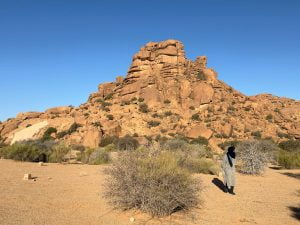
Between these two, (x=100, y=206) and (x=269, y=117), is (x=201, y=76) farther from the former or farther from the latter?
(x=100, y=206)

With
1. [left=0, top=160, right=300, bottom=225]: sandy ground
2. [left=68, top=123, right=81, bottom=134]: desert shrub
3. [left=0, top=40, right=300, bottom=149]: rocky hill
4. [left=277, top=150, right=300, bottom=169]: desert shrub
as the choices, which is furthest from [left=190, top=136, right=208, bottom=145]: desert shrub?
[left=0, top=160, right=300, bottom=225]: sandy ground

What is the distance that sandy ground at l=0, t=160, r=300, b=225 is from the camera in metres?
7.22

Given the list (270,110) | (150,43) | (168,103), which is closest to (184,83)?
(168,103)

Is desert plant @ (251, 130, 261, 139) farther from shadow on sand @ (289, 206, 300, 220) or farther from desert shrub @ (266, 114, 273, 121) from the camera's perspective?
shadow on sand @ (289, 206, 300, 220)

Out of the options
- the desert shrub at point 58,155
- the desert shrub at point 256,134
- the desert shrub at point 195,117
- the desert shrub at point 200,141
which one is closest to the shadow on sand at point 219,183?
the desert shrub at point 58,155

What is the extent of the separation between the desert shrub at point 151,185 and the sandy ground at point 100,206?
249 millimetres

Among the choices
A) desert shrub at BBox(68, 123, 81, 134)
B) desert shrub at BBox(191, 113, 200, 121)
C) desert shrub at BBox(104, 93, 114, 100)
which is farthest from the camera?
desert shrub at BBox(104, 93, 114, 100)

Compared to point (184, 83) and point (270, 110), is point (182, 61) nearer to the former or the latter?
point (184, 83)

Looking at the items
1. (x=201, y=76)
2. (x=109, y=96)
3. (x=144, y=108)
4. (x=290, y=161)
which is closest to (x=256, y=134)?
(x=201, y=76)

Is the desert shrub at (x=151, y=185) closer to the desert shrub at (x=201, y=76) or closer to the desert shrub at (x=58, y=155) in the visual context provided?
the desert shrub at (x=58, y=155)

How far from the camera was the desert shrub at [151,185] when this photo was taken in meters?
7.57

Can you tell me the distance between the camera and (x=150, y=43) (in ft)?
178

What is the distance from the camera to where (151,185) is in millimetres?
7582

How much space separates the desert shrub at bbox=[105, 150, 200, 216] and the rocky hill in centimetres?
2763
